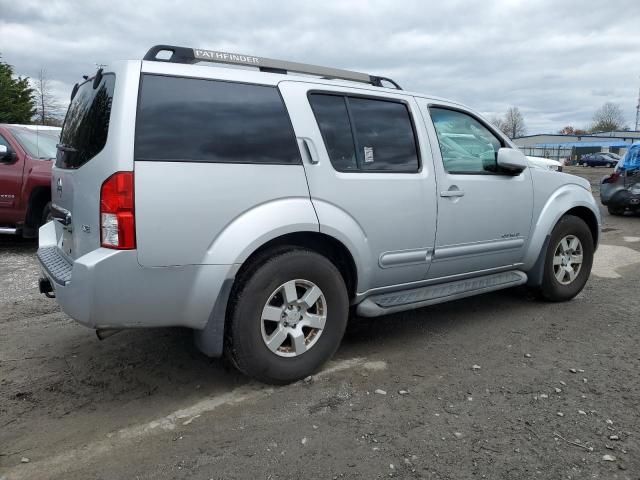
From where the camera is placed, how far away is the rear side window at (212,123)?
9.46 ft

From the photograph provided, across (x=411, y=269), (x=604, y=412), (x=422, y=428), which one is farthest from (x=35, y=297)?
(x=604, y=412)

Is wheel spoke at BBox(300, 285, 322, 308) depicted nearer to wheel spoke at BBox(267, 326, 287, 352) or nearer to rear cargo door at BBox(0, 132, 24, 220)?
wheel spoke at BBox(267, 326, 287, 352)

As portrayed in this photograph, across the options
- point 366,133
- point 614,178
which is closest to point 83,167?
point 366,133

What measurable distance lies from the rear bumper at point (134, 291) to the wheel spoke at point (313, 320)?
55cm

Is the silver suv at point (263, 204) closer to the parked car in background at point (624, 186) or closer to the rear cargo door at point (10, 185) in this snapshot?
the rear cargo door at point (10, 185)

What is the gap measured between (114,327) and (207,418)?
71cm

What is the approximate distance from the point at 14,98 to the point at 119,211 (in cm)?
4491

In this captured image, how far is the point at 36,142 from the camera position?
7.72m

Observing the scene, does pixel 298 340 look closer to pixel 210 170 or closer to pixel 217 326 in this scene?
pixel 217 326

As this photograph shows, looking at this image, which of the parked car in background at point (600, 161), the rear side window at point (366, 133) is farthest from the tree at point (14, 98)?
the parked car in background at point (600, 161)

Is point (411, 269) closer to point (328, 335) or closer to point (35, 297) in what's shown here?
point (328, 335)

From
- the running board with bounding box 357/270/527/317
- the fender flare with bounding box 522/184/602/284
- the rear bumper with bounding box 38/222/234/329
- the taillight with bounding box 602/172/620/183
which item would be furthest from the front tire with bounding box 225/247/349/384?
the taillight with bounding box 602/172/620/183

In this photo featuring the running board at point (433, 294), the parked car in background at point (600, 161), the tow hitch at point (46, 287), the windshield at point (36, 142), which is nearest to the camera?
the tow hitch at point (46, 287)

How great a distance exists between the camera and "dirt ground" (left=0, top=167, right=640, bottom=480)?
2572mm
